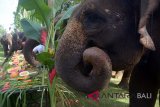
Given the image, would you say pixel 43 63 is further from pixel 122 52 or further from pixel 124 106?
pixel 124 106

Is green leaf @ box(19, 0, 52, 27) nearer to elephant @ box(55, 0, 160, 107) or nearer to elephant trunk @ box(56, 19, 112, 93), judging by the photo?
elephant @ box(55, 0, 160, 107)

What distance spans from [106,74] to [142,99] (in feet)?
2.87

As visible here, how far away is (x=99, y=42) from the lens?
2217mm

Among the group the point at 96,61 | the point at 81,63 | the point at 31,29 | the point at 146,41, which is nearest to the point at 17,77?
the point at 31,29

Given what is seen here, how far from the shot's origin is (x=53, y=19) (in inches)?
132

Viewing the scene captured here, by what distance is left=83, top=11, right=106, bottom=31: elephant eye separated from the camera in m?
2.24

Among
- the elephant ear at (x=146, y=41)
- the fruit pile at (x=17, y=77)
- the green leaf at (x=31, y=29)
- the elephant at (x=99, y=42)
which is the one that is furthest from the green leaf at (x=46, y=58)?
the elephant ear at (x=146, y=41)

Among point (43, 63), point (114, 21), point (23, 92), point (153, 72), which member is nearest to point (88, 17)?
point (114, 21)

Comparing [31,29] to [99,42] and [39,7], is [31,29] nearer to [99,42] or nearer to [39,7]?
[39,7]

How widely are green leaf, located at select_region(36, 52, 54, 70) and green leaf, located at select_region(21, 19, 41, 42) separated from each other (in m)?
0.30

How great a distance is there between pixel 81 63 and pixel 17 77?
1.72m

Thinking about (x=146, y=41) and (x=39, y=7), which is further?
(x=39, y=7)

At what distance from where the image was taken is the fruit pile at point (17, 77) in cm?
346

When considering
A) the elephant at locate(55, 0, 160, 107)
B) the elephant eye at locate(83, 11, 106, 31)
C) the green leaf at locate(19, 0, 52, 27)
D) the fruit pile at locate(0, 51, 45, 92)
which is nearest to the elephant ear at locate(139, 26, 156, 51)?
the elephant at locate(55, 0, 160, 107)
